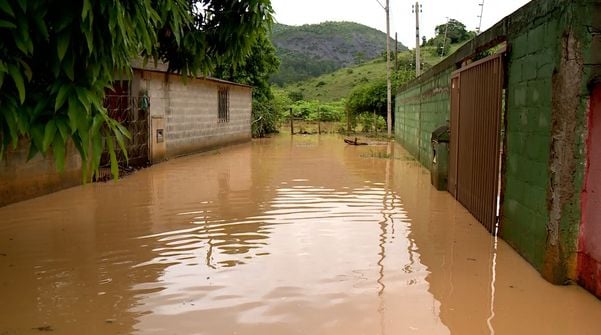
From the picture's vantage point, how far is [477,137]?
8.01 m

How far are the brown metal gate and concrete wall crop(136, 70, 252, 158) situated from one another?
6775 mm

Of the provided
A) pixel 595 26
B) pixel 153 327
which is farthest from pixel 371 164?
pixel 153 327

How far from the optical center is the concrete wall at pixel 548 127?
185 inches

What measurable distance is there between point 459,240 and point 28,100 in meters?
5.12

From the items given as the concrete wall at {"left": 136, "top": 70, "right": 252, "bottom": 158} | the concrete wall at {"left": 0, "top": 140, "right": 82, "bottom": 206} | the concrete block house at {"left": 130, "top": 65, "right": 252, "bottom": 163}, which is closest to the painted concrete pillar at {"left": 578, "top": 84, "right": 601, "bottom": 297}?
the concrete wall at {"left": 0, "top": 140, "right": 82, "bottom": 206}

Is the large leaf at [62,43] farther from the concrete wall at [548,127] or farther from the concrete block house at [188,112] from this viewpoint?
the concrete block house at [188,112]

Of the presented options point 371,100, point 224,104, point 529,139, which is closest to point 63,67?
point 529,139

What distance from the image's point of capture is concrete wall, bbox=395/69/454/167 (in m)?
11.9

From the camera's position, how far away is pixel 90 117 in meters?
2.83

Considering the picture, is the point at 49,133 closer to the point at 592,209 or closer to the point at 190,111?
the point at 592,209

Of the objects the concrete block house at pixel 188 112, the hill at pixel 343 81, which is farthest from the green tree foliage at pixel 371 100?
the hill at pixel 343 81

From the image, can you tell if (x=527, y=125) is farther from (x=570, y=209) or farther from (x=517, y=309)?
(x=517, y=309)

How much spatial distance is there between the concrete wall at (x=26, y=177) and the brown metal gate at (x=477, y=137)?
20.2 feet

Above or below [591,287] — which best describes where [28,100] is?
above
